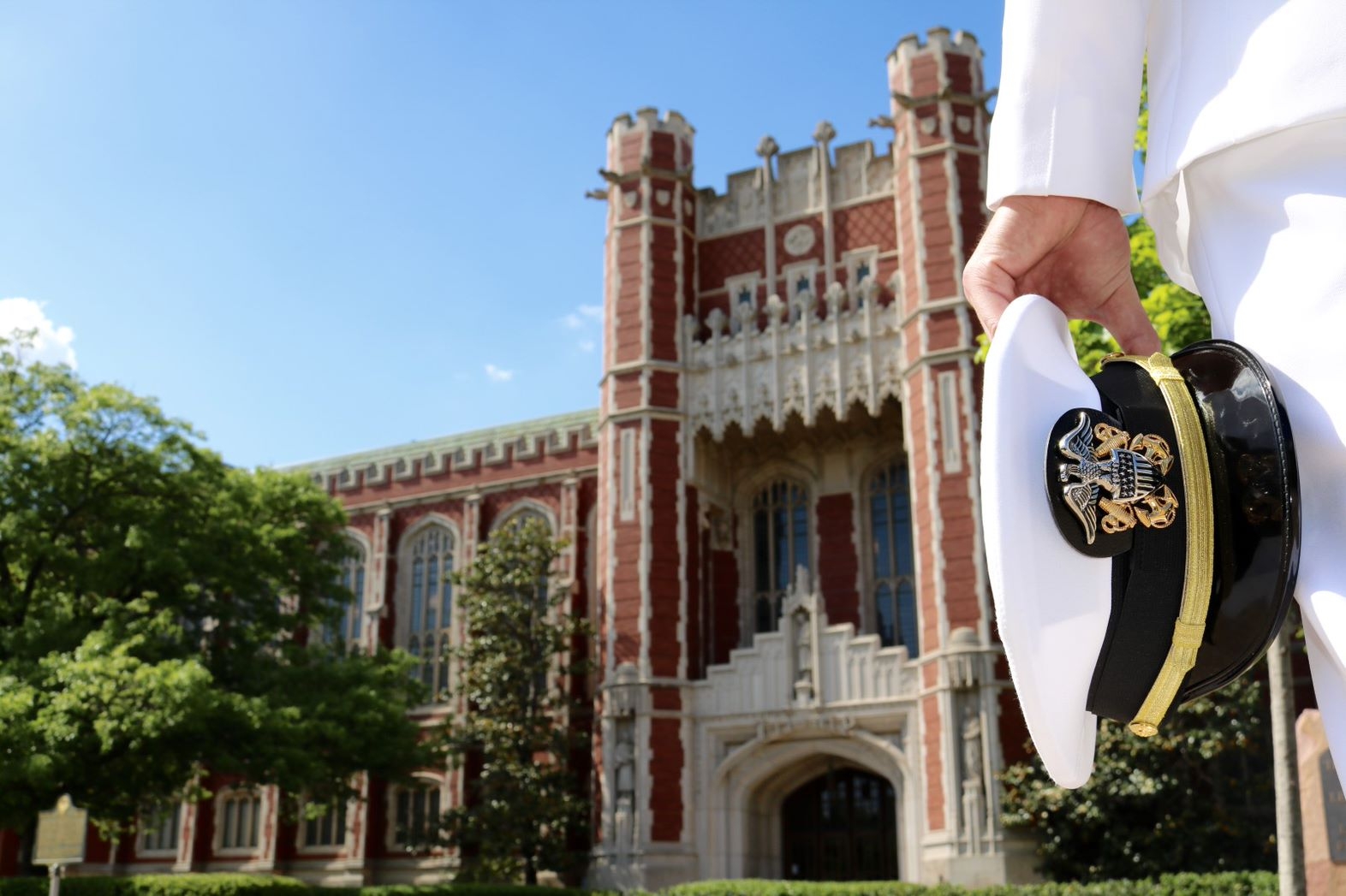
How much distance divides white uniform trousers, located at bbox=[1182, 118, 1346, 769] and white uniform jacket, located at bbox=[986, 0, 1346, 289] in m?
0.08

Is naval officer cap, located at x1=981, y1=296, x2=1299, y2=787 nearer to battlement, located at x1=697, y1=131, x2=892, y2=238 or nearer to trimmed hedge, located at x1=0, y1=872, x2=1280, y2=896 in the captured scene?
trimmed hedge, located at x1=0, y1=872, x2=1280, y2=896

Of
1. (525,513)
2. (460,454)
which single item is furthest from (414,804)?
(460,454)

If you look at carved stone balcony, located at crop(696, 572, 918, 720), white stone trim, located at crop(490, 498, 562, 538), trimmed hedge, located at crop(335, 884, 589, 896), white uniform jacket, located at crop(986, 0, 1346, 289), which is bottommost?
trimmed hedge, located at crop(335, 884, 589, 896)

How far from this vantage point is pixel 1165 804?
637 inches

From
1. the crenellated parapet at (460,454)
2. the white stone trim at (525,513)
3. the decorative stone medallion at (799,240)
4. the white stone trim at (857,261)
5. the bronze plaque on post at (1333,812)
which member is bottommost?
the bronze plaque on post at (1333,812)

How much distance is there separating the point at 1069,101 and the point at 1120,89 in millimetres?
95

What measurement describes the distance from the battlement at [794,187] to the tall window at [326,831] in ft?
42.0

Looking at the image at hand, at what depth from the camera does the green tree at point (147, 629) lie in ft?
46.3

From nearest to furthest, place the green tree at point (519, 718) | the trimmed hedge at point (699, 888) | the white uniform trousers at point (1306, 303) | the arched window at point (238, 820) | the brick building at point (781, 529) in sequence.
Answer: the white uniform trousers at point (1306, 303)
the trimmed hedge at point (699, 888)
the brick building at point (781, 529)
the green tree at point (519, 718)
the arched window at point (238, 820)

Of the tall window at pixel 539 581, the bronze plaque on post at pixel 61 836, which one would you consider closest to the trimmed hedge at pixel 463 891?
the tall window at pixel 539 581

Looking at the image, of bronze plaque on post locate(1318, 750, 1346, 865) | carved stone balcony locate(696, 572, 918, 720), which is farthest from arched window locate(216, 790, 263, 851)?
bronze plaque on post locate(1318, 750, 1346, 865)

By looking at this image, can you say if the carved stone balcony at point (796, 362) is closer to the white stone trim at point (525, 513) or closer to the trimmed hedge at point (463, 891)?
the white stone trim at point (525, 513)

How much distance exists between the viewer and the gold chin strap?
1.70 meters

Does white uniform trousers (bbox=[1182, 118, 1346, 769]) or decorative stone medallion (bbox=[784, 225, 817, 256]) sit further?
decorative stone medallion (bbox=[784, 225, 817, 256])
